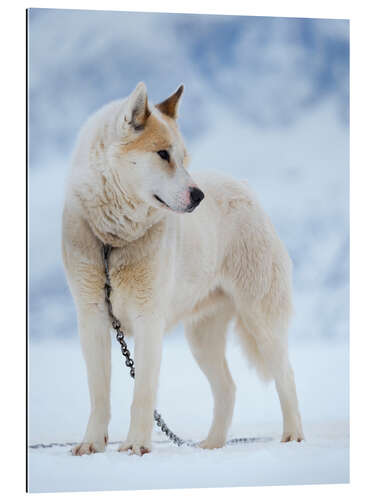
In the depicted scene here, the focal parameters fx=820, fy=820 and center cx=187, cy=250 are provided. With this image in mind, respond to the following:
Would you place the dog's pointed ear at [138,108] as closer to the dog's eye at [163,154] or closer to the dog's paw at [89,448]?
the dog's eye at [163,154]

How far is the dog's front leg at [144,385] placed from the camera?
11.5 ft

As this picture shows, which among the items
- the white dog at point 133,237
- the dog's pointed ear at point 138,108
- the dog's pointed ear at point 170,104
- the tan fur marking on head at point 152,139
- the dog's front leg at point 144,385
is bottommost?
the dog's front leg at point 144,385

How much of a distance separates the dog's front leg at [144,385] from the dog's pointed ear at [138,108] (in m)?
0.83

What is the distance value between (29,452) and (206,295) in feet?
3.80

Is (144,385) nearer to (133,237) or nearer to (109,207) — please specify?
(133,237)

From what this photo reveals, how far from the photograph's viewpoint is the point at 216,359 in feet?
14.0

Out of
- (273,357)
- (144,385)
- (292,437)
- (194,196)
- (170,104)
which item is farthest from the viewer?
(273,357)

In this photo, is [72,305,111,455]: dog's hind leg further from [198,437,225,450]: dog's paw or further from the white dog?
[198,437,225,450]: dog's paw

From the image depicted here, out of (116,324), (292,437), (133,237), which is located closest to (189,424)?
(292,437)

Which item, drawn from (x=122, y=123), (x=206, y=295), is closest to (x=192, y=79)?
(x=122, y=123)

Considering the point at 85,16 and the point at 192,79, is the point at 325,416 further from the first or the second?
the point at 85,16

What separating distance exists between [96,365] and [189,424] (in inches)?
32.4

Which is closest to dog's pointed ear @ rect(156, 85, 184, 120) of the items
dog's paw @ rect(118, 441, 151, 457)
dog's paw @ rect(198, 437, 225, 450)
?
dog's paw @ rect(118, 441, 151, 457)

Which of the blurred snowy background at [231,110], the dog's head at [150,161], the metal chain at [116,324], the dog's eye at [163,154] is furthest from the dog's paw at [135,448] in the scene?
the dog's eye at [163,154]
